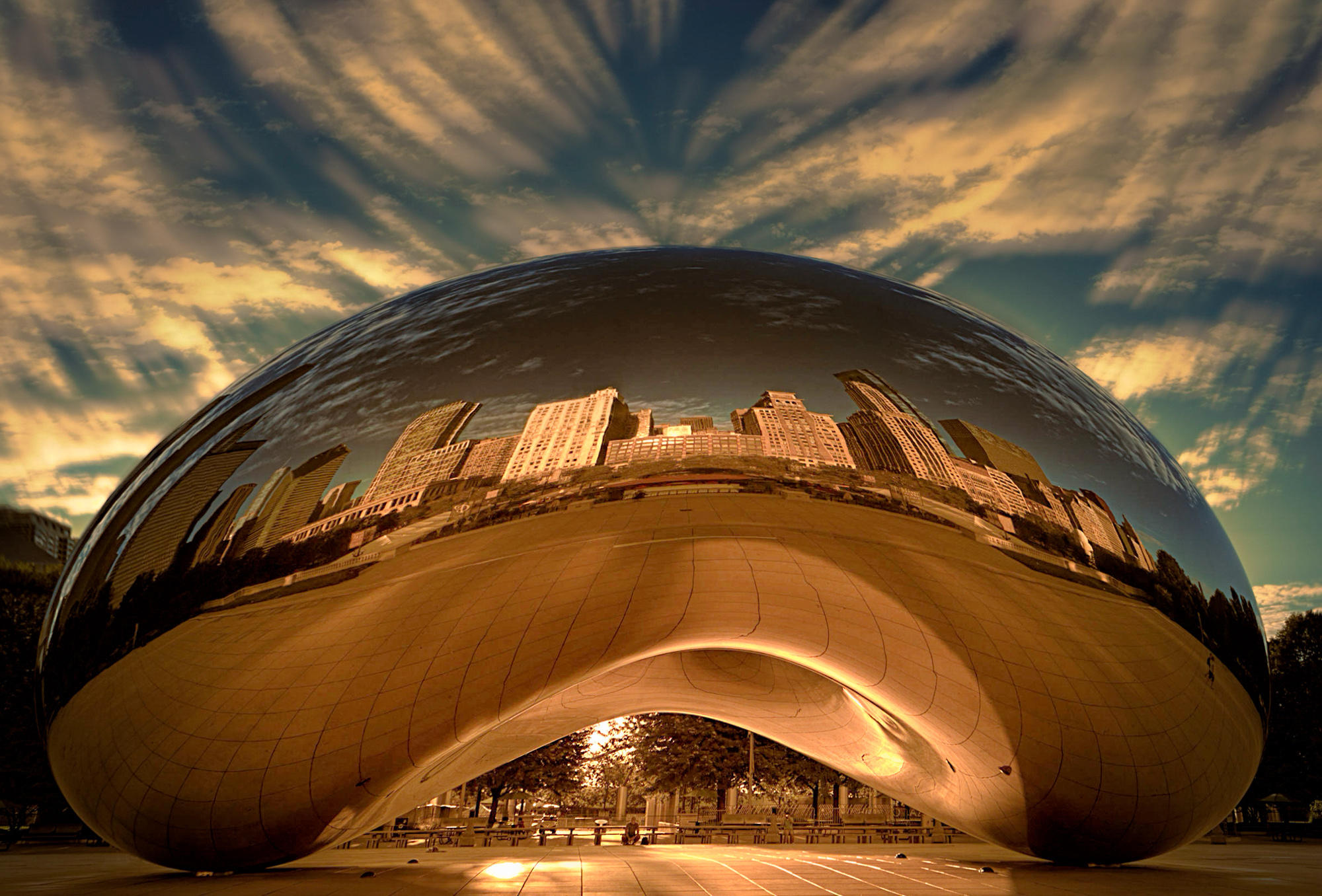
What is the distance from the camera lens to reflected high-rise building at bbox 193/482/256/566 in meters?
4.14

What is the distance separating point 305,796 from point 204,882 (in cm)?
112

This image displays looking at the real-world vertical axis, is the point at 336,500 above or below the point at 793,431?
below

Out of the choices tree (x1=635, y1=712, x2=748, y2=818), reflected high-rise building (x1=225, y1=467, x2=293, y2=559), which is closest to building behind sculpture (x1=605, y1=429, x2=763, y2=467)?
reflected high-rise building (x1=225, y1=467, x2=293, y2=559)

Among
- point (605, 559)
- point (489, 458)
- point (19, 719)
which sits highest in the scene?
point (489, 458)

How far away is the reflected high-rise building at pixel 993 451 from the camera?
430 centimetres

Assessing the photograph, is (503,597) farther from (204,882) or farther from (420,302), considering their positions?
(204,882)

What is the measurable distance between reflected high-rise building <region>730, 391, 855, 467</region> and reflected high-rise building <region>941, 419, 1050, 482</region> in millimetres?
687

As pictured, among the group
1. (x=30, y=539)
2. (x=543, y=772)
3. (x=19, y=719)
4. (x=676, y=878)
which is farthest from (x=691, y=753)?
(x=30, y=539)

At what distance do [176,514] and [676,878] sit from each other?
172 inches

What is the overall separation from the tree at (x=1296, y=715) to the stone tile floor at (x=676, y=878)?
2483cm

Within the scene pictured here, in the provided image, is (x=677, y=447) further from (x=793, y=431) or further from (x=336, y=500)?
(x=336, y=500)

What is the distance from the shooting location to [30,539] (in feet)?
111

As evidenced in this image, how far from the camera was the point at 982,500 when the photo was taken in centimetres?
422

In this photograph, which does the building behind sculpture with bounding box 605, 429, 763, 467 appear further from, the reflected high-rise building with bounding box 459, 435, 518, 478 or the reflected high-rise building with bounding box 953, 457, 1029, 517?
the reflected high-rise building with bounding box 953, 457, 1029, 517
